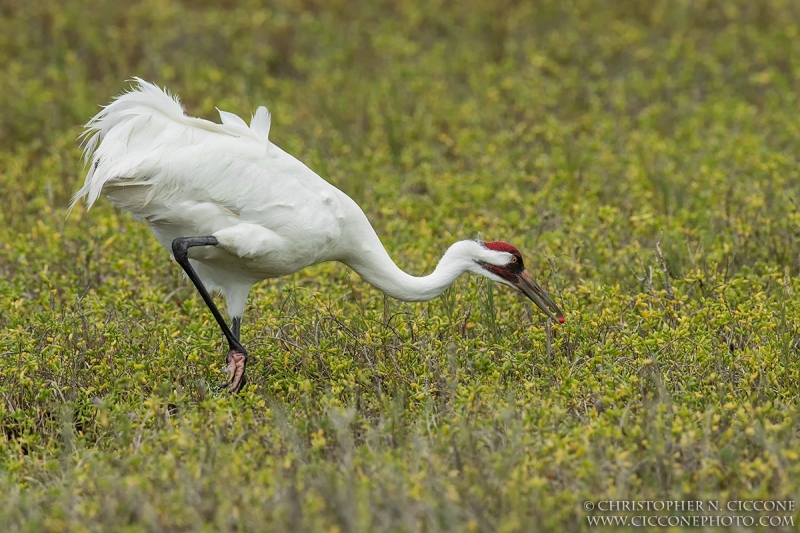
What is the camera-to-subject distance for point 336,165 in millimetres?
8930

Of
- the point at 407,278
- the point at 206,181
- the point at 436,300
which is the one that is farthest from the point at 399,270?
the point at 206,181

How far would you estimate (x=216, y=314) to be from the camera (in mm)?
5680

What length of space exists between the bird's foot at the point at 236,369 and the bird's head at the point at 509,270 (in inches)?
51.4

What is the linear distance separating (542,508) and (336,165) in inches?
209

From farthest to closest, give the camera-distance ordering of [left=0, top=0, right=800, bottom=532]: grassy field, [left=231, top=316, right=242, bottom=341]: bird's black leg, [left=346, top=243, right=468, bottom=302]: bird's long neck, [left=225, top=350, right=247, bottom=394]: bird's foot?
[left=231, top=316, right=242, bottom=341]: bird's black leg < [left=346, top=243, right=468, bottom=302]: bird's long neck < [left=225, top=350, right=247, bottom=394]: bird's foot < [left=0, top=0, right=800, bottom=532]: grassy field

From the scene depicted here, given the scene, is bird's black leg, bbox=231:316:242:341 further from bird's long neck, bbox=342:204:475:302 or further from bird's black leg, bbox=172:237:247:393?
bird's long neck, bbox=342:204:475:302

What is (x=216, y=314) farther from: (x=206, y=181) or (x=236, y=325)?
(x=206, y=181)

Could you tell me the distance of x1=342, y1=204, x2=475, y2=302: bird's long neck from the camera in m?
5.73

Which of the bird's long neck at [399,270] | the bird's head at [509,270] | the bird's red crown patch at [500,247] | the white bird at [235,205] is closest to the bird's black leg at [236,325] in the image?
the white bird at [235,205]

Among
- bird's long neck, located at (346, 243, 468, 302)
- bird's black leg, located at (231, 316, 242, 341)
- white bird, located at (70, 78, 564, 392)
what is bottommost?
bird's black leg, located at (231, 316, 242, 341)

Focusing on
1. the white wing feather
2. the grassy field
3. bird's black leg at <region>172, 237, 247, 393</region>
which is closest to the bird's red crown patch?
the grassy field

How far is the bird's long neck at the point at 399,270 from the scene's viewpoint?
5.73 m

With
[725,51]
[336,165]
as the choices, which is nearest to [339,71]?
[336,165]

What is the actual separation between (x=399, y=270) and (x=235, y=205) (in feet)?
3.02
